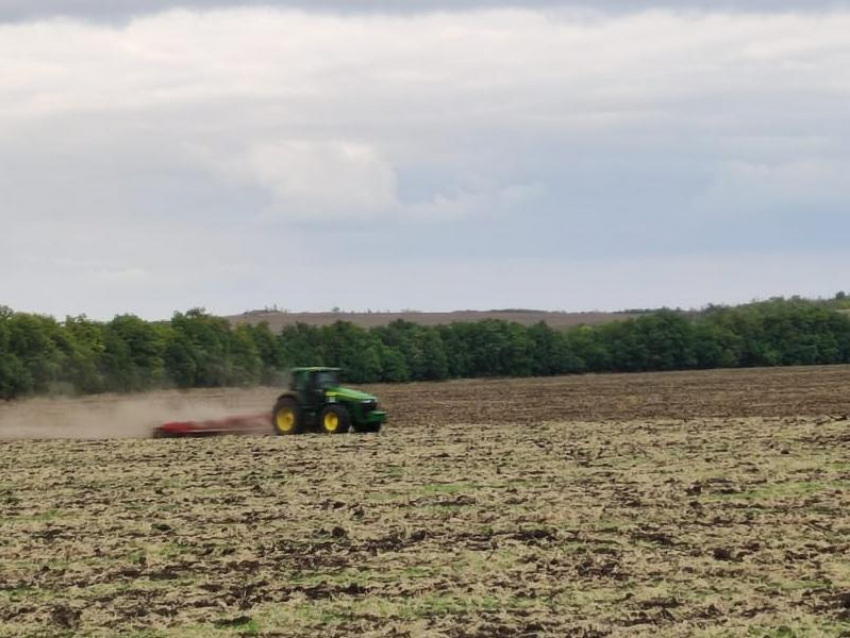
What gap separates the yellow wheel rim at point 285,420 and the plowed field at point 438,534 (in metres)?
1.25

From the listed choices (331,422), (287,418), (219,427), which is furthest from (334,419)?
(219,427)

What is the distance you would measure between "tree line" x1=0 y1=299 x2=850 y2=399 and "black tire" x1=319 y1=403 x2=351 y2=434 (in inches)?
1249

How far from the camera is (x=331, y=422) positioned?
3622 cm

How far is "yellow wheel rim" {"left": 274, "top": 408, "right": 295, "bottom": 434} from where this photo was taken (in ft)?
120

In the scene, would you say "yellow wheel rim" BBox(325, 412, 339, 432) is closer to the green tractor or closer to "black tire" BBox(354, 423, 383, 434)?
the green tractor

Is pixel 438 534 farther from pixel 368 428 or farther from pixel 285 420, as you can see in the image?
pixel 285 420

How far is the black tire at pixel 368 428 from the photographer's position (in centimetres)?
3645

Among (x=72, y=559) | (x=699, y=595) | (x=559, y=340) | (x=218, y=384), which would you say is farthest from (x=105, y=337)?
(x=699, y=595)

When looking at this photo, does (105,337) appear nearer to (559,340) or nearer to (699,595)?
(559,340)

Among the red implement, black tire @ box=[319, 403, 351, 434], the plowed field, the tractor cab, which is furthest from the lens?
the red implement

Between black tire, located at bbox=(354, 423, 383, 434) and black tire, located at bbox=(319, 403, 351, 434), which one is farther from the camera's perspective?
black tire, located at bbox=(354, 423, 383, 434)

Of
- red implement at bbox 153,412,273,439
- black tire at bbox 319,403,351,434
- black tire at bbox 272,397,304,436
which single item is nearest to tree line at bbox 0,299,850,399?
red implement at bbox 153,412,273,439

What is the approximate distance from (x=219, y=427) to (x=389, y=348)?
167 ft

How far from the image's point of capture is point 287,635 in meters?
13.2
